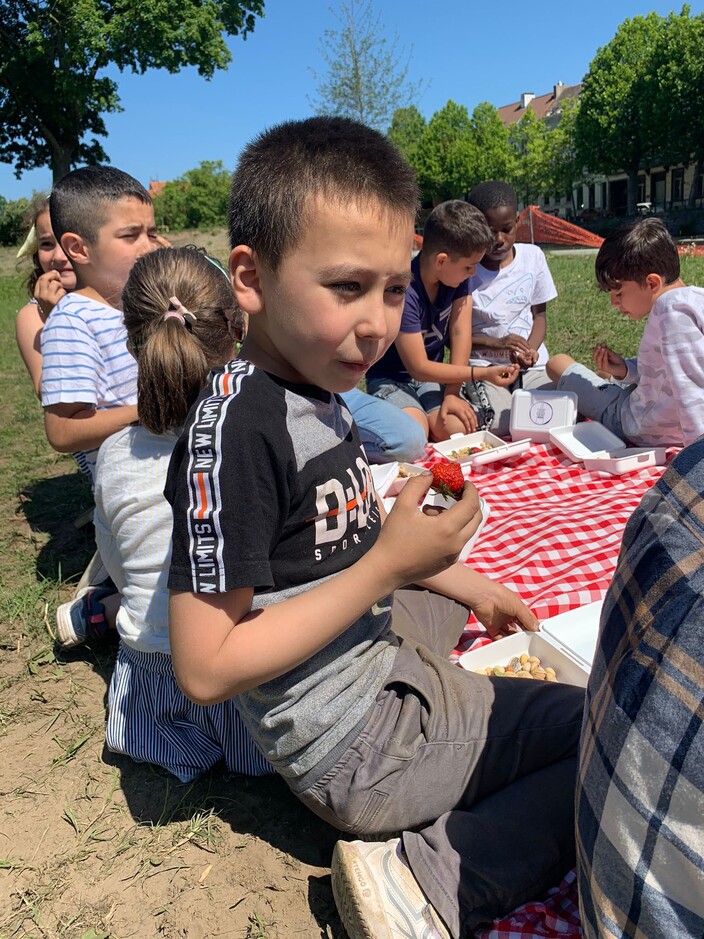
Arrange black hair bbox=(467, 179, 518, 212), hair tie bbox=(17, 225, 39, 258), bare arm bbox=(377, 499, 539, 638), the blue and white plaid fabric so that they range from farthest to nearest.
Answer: black hair bbox=(467, 179, 518, 212) → hair tie bbox=(17, 225, 39, 258) → bare arm bbox=(377, 499, 539, 638) → the blue and white plaid fabric

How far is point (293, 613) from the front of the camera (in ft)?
4.17

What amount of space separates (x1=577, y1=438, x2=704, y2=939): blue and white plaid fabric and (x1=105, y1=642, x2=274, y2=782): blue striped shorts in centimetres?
124

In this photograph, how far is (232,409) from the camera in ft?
4.08

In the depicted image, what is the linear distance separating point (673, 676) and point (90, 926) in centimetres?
156

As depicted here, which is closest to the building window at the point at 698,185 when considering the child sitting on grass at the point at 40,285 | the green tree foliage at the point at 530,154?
the green tree foliage at the point at 530,154

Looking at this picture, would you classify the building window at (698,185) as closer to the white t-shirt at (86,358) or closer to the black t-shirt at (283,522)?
the white t-shirt at (86,358)

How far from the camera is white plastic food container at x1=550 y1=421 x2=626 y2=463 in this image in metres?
3.59

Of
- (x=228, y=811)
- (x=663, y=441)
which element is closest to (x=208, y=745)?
(x=228, y=811)

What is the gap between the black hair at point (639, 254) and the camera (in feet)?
11.0

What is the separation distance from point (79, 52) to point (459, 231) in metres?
28.8

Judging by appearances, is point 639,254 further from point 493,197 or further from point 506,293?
point 493,197

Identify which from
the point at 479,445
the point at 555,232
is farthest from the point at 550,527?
the point at 555,232

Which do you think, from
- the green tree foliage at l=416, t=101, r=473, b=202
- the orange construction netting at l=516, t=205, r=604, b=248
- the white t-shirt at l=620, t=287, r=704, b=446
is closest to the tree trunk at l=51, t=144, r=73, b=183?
the orange construction netting at l=516, t=205, r=604, b=248

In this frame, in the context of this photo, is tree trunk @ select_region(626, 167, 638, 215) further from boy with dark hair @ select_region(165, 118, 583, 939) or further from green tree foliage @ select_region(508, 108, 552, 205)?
boy with dark hair @ select_region(165, 118, 583, 939)
